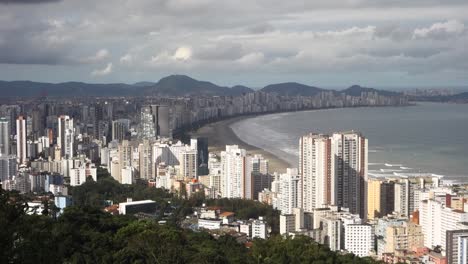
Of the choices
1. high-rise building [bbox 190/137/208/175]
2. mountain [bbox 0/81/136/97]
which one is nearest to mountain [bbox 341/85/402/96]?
mountain [bbox 0/81/136/97]

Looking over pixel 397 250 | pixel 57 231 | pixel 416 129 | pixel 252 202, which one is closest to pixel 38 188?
pixel 252 202

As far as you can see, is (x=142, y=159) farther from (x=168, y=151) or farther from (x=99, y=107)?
(x=99, y=107)

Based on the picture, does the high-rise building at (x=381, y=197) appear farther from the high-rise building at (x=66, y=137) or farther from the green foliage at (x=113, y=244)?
the high-rise building at (x=66, y=137)

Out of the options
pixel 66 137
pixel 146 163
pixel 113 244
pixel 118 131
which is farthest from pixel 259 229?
pixel 118 131

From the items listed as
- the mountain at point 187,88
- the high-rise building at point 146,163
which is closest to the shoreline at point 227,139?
the high-rise building at point 146,163

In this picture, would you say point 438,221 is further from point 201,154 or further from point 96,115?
point 96,115

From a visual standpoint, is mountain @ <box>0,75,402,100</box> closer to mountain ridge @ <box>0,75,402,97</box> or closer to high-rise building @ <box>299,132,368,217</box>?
mountain ridge @ <box>0,75,402,97</box>
